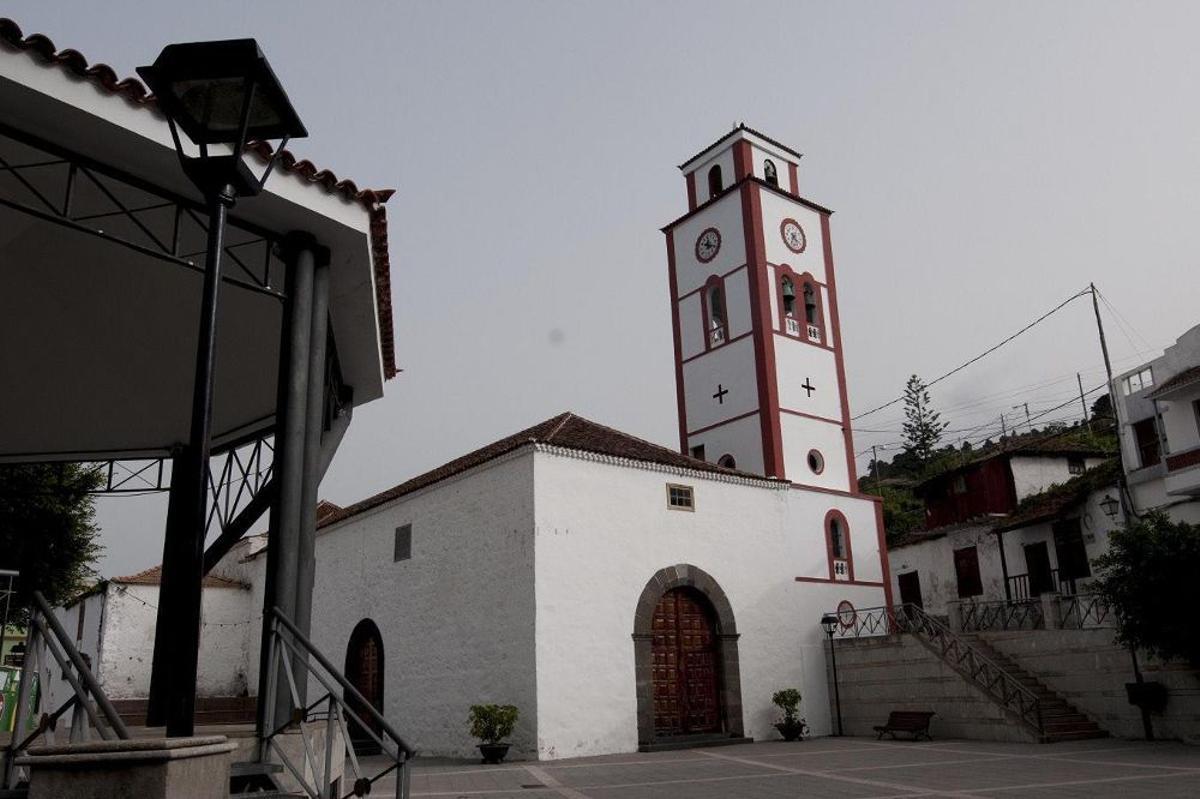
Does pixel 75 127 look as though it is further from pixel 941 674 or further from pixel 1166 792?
pixel 941 674

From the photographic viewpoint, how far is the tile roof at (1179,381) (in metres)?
20.2

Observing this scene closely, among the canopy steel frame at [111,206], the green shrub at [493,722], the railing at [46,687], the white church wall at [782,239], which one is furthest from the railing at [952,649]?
the railing at [46,687]

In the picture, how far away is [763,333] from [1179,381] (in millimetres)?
9320

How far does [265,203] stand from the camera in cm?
694

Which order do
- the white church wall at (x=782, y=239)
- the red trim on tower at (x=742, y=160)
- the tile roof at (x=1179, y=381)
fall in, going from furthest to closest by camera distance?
the red trim on tower at (x=742, y=160) < the white church wall at (x=782, y=239) < the tile roof at (x=1179, y=381)

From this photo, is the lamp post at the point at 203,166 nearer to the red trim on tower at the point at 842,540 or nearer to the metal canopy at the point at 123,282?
the metal canopy at the point at 123,282

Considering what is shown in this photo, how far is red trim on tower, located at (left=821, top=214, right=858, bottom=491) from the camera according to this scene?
23.2 metres

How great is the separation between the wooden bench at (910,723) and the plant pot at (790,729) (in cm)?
160

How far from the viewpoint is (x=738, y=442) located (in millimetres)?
22609

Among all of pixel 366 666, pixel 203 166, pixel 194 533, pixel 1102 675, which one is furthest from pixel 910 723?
pixel 203 166

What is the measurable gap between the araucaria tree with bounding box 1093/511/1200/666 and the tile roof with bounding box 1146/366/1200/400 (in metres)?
7.22

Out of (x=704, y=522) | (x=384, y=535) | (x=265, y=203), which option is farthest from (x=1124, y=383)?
(x=265, y=203)

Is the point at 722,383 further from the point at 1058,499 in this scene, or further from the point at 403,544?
the point at 1058,499

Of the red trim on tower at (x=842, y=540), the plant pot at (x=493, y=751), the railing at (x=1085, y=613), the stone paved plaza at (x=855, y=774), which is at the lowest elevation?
the stone paved plaza at (x=855, y=774)
